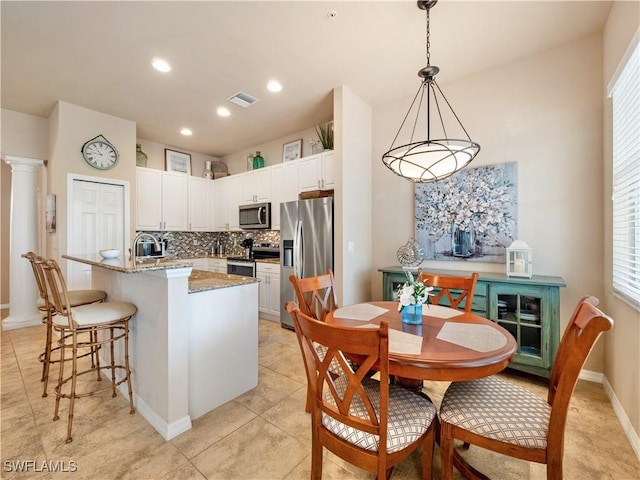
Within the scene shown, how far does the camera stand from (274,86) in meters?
3.29

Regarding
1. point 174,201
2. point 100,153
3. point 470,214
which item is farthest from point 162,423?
point 174,201

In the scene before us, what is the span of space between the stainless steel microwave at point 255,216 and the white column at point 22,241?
2907mm

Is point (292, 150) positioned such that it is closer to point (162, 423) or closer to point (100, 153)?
point (100, 153)

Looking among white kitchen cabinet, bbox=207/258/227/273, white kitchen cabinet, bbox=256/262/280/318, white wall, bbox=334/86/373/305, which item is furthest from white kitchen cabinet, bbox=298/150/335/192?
white kitchen cabinet, bbox=207/258/227/273

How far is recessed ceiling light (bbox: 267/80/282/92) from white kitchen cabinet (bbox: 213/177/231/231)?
2.29 meters

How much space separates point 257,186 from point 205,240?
1983 millimetres

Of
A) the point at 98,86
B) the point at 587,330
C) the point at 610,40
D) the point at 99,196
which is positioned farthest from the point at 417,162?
the point at 99,196

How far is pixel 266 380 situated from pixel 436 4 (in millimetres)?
3354

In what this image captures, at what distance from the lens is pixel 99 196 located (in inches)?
155

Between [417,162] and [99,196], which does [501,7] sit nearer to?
[417,162]

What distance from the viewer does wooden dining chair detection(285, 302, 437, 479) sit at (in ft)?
3.39

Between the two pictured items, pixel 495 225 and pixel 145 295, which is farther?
pixel 495 225

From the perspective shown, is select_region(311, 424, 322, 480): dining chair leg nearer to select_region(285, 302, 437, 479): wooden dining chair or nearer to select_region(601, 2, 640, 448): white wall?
select_region(285, 302, 437, 479): wooden dining chair

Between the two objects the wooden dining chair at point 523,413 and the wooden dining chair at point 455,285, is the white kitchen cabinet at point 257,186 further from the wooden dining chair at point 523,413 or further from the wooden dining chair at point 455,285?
the wooden dining chair at point 523,413
